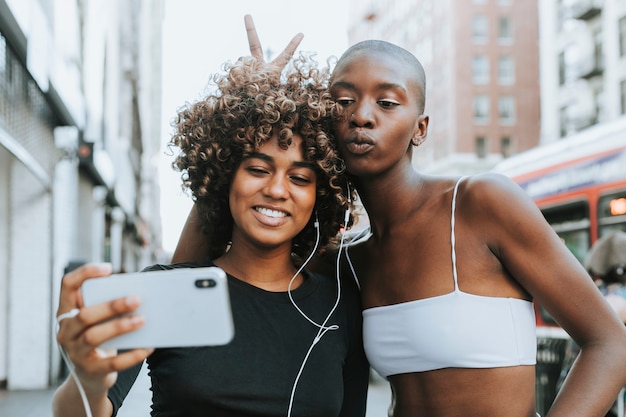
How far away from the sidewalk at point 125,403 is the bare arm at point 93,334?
7323 millimetres

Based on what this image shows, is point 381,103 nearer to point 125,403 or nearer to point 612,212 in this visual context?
point 612,212

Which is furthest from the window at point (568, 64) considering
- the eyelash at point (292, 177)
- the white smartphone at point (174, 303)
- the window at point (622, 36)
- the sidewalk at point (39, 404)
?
the white smartphone at point (174, 303)

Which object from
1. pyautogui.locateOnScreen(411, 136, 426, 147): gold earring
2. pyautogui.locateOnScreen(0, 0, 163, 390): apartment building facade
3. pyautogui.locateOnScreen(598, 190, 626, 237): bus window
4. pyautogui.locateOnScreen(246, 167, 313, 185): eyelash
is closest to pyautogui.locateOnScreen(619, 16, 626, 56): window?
pyautogui.locateOnScreen(0, 0, 163, 390): apartment building facade

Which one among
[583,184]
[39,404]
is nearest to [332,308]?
[583,184]

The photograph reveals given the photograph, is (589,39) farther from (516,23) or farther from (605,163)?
(605,163)

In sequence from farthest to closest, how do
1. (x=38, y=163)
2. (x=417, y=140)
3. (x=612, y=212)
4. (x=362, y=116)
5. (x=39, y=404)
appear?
(x=38, y=163), (x=39, y=404), (x=612, y=212), (x=417, y=140), (x=362, y=116)

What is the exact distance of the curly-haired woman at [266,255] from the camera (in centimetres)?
234

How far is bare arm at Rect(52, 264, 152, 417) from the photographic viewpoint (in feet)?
5.73

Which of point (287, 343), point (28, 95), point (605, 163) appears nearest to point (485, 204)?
point (287, 343)

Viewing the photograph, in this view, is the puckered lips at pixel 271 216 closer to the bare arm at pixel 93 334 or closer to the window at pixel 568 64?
the bare arm at pixel 93 334

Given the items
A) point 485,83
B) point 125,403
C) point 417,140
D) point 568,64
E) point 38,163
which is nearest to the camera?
point 417,140

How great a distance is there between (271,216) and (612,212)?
7.12m

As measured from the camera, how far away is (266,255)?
8.77ft

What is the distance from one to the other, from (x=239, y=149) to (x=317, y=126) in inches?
10.5
